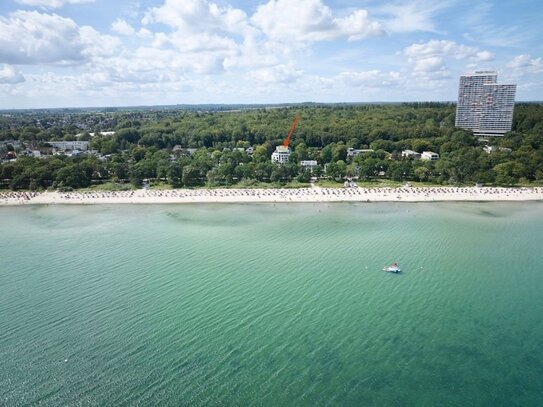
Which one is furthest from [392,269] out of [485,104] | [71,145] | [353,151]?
[485,104]

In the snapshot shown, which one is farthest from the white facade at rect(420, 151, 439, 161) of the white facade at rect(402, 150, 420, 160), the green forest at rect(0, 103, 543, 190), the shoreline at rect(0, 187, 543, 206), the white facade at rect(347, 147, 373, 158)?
the shoreline at rect(0, 187, 543, 206)

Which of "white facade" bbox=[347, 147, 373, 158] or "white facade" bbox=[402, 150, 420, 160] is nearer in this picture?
"white facade" bbox=[402, 150, 420, 160]

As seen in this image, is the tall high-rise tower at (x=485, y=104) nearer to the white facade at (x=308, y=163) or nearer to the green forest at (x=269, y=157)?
the green forest at (x=269, y=157)

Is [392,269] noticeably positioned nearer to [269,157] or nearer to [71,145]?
[269,157]

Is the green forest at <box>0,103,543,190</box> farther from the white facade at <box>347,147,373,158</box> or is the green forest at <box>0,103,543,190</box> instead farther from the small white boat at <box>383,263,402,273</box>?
the small white boat at <box>383,263,402,273</box>

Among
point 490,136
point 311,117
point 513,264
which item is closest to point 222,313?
point 513,264

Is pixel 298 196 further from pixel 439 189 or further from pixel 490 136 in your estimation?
pixel 490 136
